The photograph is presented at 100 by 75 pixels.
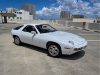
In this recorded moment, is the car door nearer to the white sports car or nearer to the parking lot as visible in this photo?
the white sports car

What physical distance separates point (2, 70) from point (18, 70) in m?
0.55

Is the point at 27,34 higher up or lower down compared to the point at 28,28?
lower down

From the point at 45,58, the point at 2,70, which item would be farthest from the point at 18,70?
the point at 45,58

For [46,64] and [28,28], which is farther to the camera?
[28,28]

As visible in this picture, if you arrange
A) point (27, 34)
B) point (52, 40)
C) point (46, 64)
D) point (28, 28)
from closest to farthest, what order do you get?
point (46, 64) → point (52, 40) → point (27, 34) → point (28, 28)

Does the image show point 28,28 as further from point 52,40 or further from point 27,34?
point 52,40

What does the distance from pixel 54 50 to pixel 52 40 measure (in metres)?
0.46

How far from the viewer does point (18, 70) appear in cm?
554

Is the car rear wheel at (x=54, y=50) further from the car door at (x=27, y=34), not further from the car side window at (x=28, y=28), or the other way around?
the car side window at (x=28, y=28)

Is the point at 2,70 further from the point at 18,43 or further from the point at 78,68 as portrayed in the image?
the point at 18,43

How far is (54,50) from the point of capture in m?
7.11

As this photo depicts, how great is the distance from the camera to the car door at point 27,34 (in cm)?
835

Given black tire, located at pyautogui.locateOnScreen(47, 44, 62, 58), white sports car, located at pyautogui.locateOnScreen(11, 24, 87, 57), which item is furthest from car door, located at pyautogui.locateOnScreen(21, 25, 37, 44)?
black tire, located at pyautogui.locateOnScreen(47, 44, 62, 58)

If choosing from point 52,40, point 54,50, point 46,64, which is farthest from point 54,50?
point 46,64
